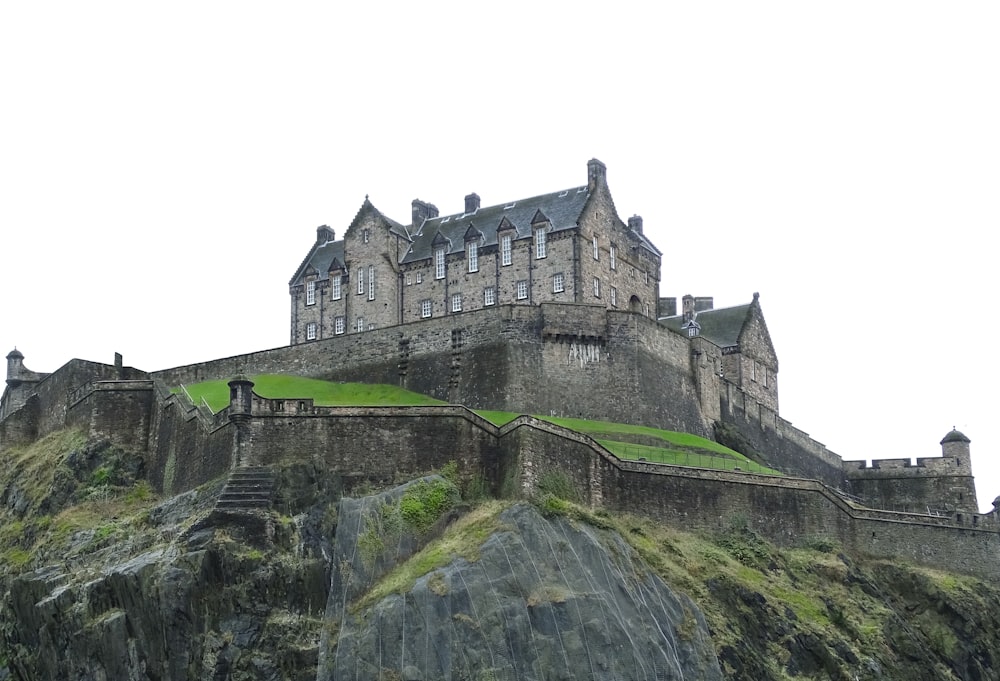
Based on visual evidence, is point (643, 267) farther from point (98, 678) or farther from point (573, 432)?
point (98, 678)

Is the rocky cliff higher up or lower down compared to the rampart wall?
lower down

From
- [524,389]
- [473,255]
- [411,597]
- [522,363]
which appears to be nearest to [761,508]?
[524,389]

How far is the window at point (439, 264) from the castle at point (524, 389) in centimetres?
8

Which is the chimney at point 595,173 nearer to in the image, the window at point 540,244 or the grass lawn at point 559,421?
the window at point 540,244

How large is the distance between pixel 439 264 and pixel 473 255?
2041mm

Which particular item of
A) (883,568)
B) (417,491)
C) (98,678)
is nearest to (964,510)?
(883,568)

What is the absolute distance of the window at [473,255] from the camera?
81000 millimetres

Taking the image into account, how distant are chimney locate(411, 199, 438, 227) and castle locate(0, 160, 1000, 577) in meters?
0.12

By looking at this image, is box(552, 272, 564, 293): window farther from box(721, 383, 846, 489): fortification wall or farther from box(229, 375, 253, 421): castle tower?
box(229, 375, 253, 421): castle tower

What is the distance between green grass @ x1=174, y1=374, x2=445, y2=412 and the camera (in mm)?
69500

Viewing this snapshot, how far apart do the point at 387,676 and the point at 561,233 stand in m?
32.0

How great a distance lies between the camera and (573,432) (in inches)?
2461

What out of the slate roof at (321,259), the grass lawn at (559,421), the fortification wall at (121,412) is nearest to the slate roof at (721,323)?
the grass lawn at (559,421)

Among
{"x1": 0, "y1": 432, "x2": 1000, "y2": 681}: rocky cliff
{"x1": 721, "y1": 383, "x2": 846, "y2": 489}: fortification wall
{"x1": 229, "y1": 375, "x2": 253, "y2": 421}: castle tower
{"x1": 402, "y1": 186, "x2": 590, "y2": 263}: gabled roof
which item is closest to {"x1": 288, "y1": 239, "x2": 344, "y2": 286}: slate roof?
{"x1": 402, "y1": 186, "x2": 590, "y2": 263}: gabled roof
